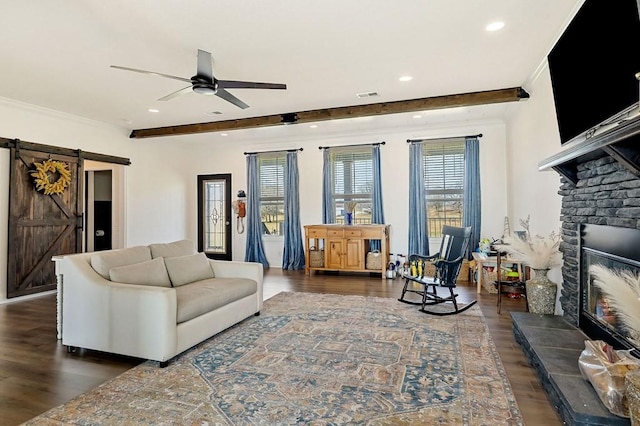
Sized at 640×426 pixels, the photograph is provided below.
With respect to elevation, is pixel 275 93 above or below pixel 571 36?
above

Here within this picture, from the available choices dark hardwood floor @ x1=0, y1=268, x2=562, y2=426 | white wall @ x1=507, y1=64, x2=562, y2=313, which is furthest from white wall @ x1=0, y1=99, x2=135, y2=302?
white wall @ x1=507, y1=64, x2=562, y2=313

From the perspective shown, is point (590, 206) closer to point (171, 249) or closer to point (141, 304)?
point (141, 304)

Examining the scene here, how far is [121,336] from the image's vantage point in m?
2.81

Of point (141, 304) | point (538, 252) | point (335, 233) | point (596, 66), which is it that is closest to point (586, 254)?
point (538, 252)

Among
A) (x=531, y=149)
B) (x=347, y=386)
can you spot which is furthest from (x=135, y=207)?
(x=531, y=149)

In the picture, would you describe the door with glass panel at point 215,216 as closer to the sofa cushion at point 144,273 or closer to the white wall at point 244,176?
the white wall at point 244,176

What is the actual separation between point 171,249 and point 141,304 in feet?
4.03

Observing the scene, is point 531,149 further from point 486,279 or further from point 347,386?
point 347,386

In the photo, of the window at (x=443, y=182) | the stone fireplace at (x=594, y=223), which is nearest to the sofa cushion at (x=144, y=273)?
the stone fireplace at (x=594, y=223)

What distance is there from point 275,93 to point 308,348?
3.17 metres

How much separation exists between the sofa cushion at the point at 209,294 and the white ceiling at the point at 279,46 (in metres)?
2.24

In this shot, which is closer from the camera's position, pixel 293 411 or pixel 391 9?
pixel 293 411

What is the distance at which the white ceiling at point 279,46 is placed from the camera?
270 cm

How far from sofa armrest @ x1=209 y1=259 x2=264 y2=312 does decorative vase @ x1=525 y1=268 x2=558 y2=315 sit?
2.66m
